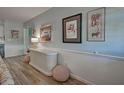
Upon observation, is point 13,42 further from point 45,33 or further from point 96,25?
point 96,25

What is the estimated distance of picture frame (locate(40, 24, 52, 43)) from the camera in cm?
482

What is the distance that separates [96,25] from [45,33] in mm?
2780

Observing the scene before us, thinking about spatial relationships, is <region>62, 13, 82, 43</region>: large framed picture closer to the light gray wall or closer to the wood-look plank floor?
the light gray wall

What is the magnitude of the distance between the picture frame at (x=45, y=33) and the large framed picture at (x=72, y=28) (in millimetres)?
1076

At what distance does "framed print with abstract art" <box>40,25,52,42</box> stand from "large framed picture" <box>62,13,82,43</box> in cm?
110

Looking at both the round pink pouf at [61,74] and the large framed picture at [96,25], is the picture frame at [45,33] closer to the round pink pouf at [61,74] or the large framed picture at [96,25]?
the round pink pouf at [61,74]

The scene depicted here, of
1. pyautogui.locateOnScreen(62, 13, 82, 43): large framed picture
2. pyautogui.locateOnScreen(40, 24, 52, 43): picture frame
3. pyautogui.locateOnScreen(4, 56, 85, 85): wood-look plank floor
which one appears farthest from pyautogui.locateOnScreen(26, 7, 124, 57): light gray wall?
pyautogui.locateOnScreen(4, 56, 85, 85): wood-look plank floor

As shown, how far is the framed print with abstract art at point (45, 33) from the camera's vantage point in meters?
4.84

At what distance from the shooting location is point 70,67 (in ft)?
11.8

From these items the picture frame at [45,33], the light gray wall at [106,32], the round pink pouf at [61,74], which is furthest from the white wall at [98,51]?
the picture frame at [45,33]

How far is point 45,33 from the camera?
16.9 ft

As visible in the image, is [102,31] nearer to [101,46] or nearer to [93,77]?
[101,46]

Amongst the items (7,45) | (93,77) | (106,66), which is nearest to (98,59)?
(106,66)
